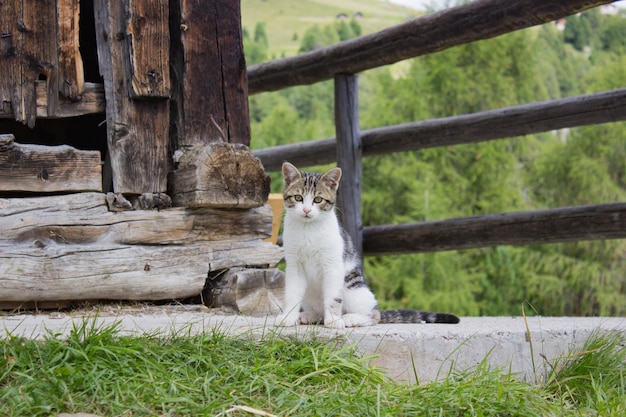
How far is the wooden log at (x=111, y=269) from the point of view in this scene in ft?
12.1

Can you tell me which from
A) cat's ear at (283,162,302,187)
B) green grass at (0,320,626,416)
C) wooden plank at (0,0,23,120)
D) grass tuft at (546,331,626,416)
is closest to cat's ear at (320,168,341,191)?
cat's ear at (283,162,302,187)

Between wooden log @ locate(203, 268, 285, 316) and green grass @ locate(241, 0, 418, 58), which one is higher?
green grass @ locate(241, 0, 418, 58)

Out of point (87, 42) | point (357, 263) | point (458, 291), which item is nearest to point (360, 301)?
point (357, 263)

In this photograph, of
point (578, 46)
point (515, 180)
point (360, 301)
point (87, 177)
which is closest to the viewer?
point (360, 301)

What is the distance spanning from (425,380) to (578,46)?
17.4 m

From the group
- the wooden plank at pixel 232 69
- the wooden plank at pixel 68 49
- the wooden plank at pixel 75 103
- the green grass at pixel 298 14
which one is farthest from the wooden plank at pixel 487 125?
the green grass at pixel 298 14

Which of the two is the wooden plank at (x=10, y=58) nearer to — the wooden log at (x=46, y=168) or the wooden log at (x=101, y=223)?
the wooden log at (x=46, y=168)

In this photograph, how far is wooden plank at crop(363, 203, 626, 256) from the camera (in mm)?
4582

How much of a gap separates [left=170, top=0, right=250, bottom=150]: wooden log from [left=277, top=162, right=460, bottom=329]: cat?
632 mm

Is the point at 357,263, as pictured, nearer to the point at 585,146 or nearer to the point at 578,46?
the point at 585,146

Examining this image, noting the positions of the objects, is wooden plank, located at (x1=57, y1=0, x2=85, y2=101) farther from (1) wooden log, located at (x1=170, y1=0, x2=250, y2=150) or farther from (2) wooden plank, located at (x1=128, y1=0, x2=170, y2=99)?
(1) wooden log, located at (x1=170, y1=0, x2=250, y2=150)

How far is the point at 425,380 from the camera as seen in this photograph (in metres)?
3.17

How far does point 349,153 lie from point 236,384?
314 centimetres

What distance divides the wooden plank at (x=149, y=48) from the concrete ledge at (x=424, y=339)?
4.11 feet
